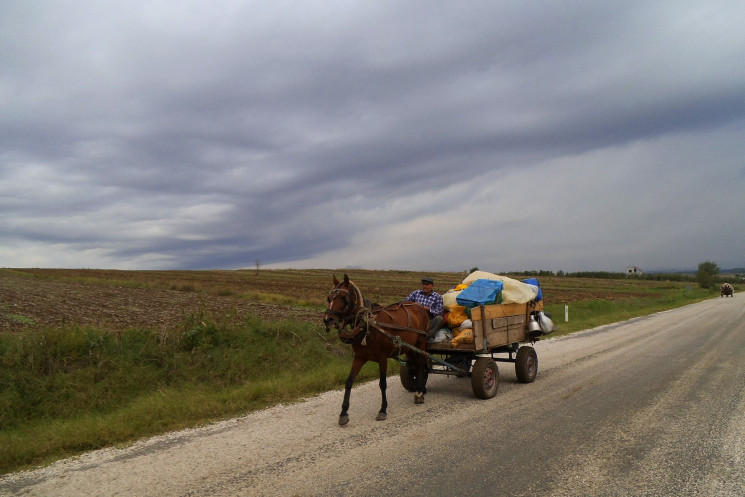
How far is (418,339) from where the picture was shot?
25.3 feet

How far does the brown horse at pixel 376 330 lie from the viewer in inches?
253

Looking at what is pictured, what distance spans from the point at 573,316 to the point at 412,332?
2095cm

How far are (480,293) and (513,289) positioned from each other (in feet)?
3.69

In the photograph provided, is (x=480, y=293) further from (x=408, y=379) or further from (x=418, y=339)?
(x=408, y=379)

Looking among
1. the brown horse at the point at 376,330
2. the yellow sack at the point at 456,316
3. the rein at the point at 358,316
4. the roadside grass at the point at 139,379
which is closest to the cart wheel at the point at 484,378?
the yellow sack at the point at 456,316

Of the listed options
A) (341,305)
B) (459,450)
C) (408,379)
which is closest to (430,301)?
(408,379)

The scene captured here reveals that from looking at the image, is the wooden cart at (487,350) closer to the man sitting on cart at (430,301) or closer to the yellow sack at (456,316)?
the yellow sack at (456,316)

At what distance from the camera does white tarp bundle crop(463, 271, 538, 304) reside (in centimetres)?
912

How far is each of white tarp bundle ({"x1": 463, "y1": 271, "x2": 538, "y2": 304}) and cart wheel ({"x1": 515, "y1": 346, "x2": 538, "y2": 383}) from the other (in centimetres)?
99

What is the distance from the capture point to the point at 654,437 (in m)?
5.60

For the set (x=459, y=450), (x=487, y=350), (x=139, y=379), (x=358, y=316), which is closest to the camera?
(x=459, y=450)

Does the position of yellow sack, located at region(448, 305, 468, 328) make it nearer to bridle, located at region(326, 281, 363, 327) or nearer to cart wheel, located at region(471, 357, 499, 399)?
cart wheel, located at region(471, 357, 499, 399)

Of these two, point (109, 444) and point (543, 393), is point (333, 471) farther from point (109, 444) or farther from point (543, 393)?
point (543, 393)

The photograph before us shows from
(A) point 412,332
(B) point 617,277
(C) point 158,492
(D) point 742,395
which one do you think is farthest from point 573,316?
(B) point 617,277
